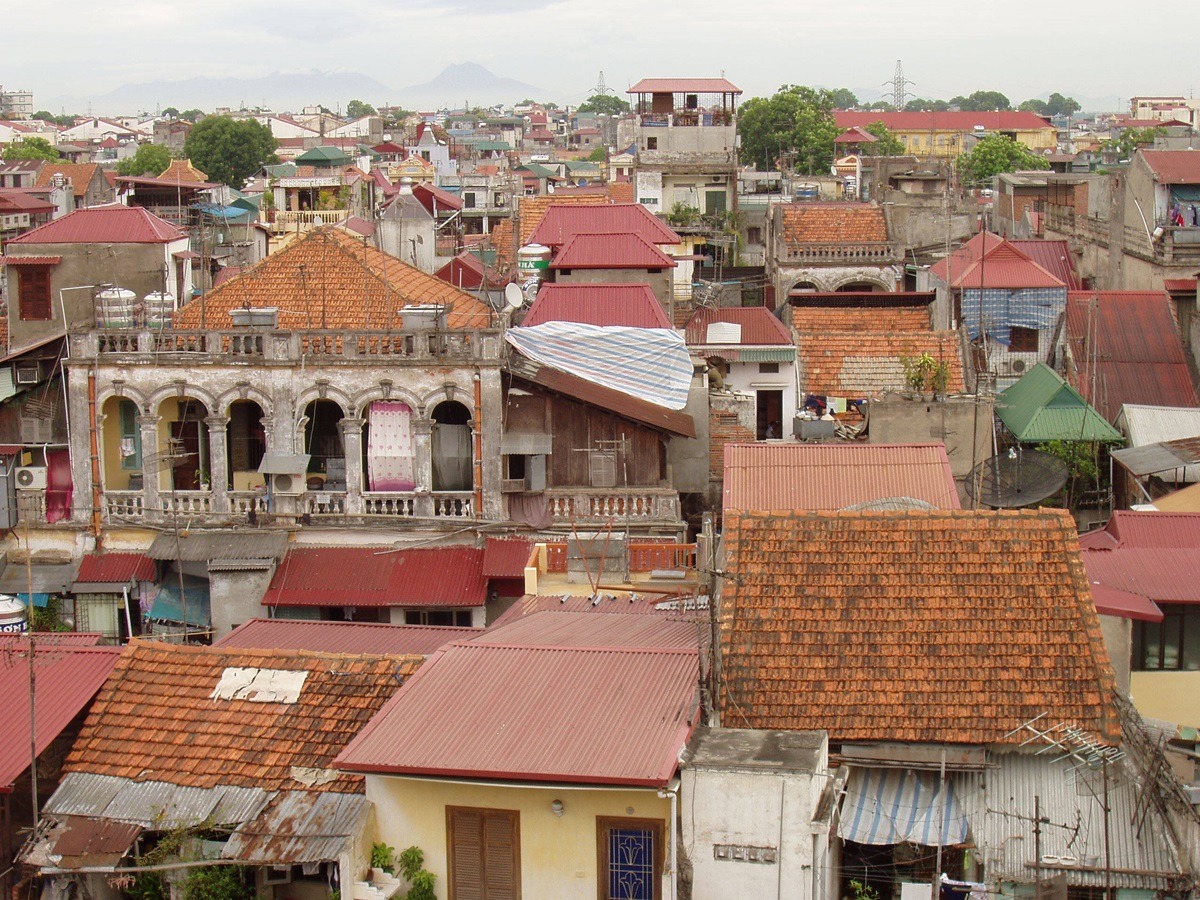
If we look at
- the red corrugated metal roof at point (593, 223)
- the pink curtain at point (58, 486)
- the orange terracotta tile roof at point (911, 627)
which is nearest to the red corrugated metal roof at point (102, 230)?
the pink curtain at point (58, 486)

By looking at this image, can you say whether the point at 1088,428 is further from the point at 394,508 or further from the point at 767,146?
the point at 767,146

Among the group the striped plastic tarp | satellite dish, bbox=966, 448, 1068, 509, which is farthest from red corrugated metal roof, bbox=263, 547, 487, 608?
satellite dish, bbox=966, 448, 1068, 509

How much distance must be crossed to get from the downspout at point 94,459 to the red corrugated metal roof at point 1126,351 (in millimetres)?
Answer: 24741

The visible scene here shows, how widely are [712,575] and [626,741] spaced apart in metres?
3.29

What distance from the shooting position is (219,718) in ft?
60.4

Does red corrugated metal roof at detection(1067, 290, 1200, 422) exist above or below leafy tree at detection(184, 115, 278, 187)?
below

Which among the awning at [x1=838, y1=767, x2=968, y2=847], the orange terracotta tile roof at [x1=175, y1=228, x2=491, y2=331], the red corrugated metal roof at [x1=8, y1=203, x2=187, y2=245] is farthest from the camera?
the red corrugated metal roof at [x1=8, y1=203, x2=187, y2=245]

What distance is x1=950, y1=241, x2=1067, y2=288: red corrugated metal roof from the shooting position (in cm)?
4469

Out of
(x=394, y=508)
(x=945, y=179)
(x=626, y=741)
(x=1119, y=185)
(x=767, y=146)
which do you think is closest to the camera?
(x=626, y=741)

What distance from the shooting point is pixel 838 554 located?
62.4ft

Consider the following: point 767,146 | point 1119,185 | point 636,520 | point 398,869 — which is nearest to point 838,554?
point 398,869

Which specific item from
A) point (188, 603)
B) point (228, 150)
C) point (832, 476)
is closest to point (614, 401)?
point (832, 476)

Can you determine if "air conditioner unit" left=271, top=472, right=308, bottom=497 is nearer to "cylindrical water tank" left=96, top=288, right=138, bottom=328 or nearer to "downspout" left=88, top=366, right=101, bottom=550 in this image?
"downspout" left=88, top=366, right=101, bottom=550

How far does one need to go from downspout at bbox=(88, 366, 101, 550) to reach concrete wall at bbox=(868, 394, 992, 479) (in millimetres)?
15621
